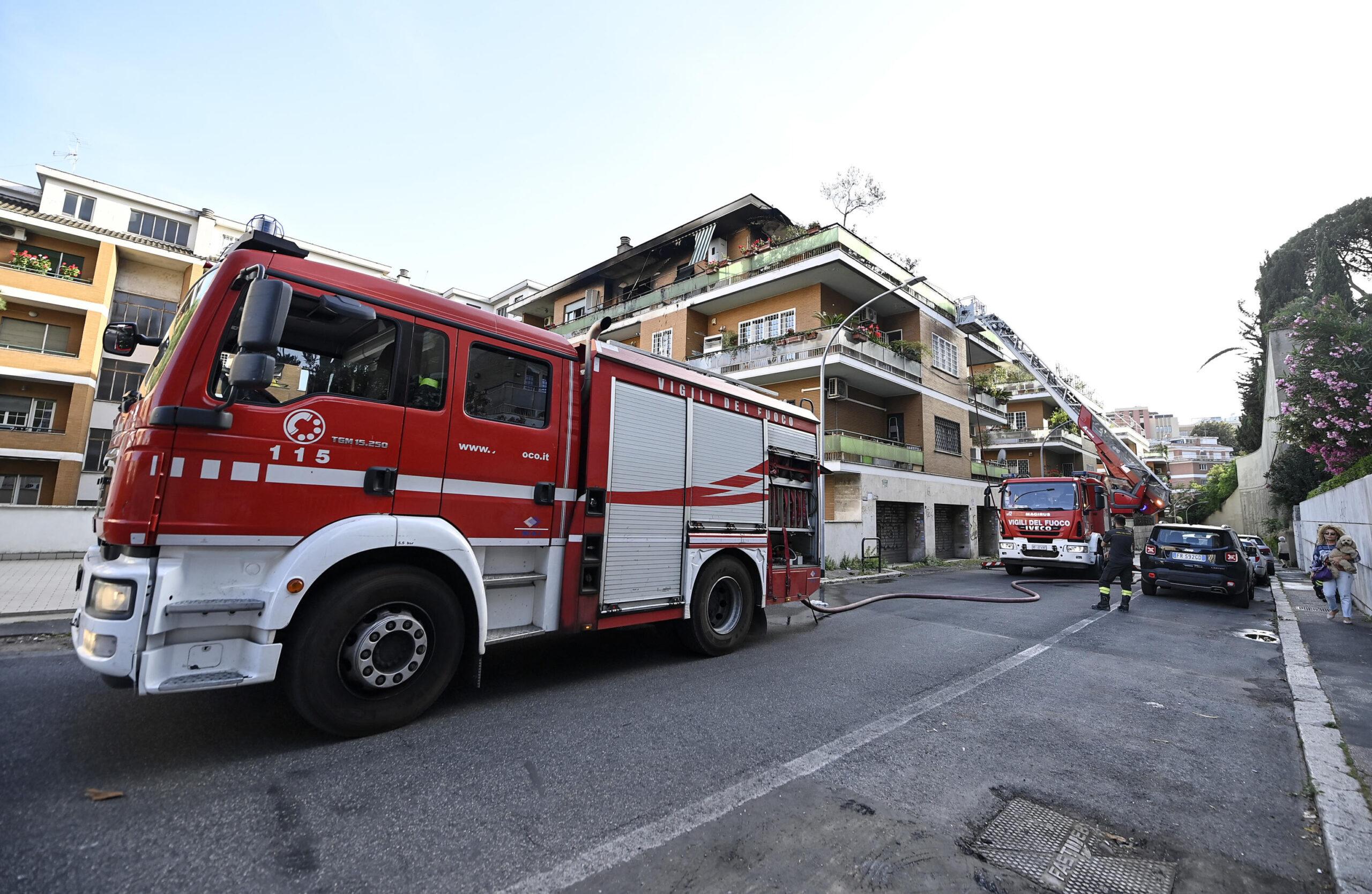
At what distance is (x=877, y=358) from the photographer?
72.6ft

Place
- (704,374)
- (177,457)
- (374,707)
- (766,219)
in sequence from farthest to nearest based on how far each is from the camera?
(766,219)
(704,374)
(374,707)
(177,457)

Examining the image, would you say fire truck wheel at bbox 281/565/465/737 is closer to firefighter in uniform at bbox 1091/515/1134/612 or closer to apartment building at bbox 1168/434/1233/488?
firefighter in uniform at bbox 1091/515/1134/612

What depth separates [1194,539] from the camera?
12109 millimetres

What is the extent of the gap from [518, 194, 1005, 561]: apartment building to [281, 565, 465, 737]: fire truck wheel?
15219mm

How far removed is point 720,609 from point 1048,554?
13454 millimetres

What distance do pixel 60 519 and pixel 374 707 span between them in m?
17.1

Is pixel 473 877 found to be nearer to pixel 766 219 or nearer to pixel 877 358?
pixel 877 358

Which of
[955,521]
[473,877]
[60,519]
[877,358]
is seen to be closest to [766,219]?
[877,358]

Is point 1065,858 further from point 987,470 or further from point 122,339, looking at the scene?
point 987,470

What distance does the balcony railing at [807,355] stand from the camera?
2092 centimetres

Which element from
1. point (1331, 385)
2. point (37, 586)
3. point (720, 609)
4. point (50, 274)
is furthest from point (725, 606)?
point (50, 274)

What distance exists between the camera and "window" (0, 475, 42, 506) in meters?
22.5

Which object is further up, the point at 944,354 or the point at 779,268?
the point at 779,268

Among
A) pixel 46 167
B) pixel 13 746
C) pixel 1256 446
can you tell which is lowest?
pixel 13 746
